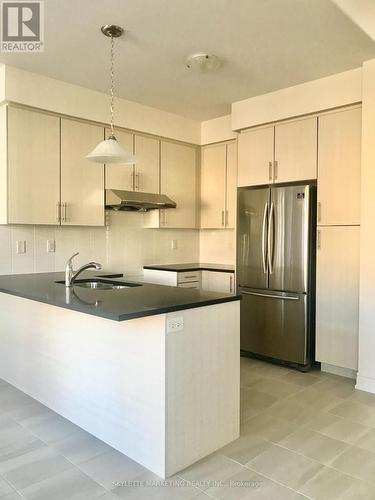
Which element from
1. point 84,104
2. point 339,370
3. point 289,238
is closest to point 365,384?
point 339,370

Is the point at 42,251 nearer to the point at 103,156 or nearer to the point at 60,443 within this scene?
the point at 103,156

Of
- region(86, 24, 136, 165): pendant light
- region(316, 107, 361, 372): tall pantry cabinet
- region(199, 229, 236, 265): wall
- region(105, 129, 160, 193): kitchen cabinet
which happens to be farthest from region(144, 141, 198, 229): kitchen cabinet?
region(86, 24, 136, 165): pendant light

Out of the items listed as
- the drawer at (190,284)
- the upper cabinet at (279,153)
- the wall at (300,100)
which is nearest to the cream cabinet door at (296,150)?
the upper cabinet at (279,153)

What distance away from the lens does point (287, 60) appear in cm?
321

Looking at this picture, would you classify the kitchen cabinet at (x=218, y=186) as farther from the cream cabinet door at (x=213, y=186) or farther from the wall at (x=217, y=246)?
the wall at (x=217, y=246)

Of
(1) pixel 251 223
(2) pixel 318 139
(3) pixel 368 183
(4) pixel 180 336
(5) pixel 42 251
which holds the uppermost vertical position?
(2) pixel 318 139

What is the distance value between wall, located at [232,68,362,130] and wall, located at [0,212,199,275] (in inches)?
60.1

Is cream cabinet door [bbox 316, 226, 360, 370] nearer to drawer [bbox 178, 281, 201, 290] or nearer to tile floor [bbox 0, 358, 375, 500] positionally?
tile floor [bbox 0, 358, 375, 500]

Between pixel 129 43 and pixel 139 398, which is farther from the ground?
pixel 129 43

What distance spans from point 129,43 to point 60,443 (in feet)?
8.89

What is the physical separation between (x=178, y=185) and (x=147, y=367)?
293cm

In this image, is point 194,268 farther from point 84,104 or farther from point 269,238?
point 84,104

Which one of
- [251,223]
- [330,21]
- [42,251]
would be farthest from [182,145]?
[330,21]

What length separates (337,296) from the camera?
11.6 ft
